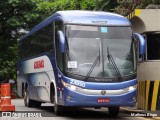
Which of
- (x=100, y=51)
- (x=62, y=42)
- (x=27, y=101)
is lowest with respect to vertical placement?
(x=27, y=101)

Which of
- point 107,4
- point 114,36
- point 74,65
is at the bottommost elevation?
point 74,65

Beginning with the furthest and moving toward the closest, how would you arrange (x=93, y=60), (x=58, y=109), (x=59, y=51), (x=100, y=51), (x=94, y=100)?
(x=58, y=109) < (x=59, y=51) < (x=100, y=51) < (x=93, y=60) < (x=94, y=100)

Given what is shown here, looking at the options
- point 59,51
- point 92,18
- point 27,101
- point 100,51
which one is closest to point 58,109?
point 59,51

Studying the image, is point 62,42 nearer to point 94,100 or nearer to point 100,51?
point 100,51

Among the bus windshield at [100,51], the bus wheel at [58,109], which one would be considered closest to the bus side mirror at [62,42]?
the bus windshield at [100,51]

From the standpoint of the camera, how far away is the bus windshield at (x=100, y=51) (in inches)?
540

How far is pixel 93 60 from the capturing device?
1378 cm

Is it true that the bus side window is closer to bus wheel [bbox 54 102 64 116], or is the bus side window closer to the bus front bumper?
the bus front bumper

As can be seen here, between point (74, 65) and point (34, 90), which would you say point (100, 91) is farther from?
point (34, 90)

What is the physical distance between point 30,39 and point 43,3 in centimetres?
1971

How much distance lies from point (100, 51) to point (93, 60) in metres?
0.38

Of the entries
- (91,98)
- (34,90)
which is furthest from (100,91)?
(34,90)

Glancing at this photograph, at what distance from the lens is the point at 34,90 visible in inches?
783

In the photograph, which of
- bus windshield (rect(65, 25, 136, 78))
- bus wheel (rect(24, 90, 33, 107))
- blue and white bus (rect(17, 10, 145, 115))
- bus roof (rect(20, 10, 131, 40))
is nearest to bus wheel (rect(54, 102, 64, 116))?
blue and white bus (rect(17, 10, 145, 115))
